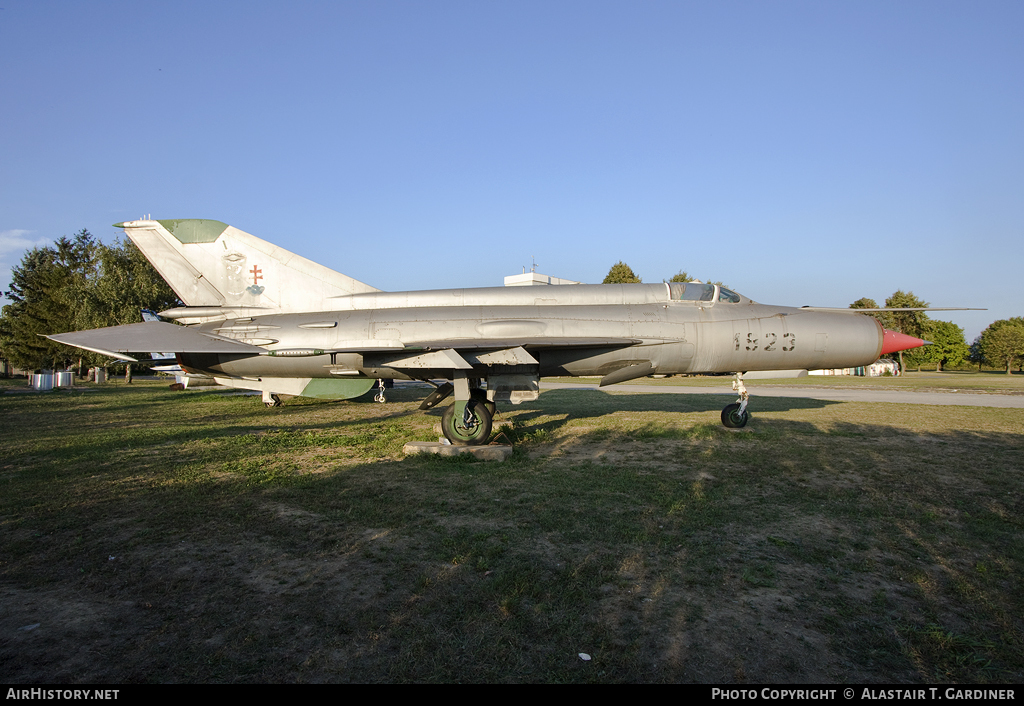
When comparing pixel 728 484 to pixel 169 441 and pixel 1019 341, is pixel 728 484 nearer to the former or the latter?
pixel 169 441

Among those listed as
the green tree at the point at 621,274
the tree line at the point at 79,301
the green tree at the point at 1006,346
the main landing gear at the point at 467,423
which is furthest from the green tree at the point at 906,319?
the tree line at the point at 79,301

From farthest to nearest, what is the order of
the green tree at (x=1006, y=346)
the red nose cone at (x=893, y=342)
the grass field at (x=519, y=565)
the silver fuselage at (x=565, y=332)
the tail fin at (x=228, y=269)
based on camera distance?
1. the green tree at (x=1006, y=346)
2. the tail fin at (x=228, y=269)
3. the red nose cone at (x=893, y=342)
4. the silver fuselage at (x=565, y=332)
5. the grass field at (x=519, y=565)

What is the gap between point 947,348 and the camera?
5203 centimetres

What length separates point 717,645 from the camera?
3.05m

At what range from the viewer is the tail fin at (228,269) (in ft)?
32.7

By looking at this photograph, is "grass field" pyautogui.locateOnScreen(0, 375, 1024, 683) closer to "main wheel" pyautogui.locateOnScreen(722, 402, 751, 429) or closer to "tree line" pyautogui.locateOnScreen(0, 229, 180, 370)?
"main wheel" pyautogui.locateOnScreen(722, 402, 751, 429)

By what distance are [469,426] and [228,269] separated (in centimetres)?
575

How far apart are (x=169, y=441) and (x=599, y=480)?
8611mm

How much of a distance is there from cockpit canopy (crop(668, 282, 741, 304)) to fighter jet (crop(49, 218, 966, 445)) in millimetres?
22

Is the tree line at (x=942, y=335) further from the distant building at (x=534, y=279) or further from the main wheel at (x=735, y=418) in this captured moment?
the main wheel at (x=735, y=418)

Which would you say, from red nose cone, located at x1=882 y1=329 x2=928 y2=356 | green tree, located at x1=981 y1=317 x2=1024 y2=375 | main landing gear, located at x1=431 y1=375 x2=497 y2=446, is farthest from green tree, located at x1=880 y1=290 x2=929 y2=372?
main landing gear, located at x1=431 y1=375 x2=497 y2=446

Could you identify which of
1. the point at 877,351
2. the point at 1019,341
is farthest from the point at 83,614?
the point at 1019,341

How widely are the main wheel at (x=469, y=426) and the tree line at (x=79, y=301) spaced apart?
21328 millimetres

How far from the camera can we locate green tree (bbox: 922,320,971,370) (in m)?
51.6
